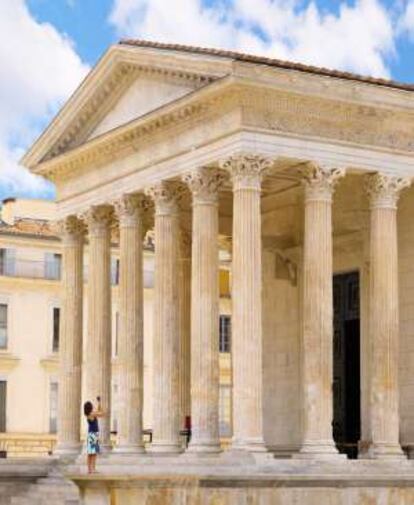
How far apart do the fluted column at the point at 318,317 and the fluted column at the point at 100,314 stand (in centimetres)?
792

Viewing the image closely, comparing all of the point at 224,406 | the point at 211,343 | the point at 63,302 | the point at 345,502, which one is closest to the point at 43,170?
the point at 63,302

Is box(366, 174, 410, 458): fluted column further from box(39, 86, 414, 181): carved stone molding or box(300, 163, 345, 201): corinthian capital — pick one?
box(300, 163, 345, 201): corinthian capital

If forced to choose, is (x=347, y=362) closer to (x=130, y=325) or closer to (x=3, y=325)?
(x=130, y=325)

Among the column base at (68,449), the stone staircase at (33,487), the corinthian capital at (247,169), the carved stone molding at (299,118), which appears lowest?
the stone staircase at (33,487)

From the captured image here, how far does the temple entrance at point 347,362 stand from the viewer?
41.5 m

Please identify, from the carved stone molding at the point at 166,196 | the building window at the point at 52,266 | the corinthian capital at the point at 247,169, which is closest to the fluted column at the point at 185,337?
the carved stone molding at the point at 166,196

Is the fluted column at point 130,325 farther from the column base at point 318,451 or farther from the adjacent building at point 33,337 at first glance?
the adjacent building at point 33,337

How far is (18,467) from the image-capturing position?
1569 inches

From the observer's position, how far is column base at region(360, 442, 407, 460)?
3462 centimetres

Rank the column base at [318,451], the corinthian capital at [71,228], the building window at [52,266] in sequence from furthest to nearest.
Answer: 1. the building window at [52,266]
2. the corinthian capital at [71,228]
3. the column base at [318,451]

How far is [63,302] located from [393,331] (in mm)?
11579

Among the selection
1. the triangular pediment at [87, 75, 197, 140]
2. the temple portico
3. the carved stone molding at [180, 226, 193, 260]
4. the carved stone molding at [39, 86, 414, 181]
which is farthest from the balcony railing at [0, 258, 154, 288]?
the carved stone molding at [39, 86, 414, 181]

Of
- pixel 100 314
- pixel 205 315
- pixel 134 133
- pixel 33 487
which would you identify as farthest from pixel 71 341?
pixel 205 315

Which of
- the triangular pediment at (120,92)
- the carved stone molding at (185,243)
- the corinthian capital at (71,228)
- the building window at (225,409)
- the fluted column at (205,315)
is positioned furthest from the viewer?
the building window at (225,409)
